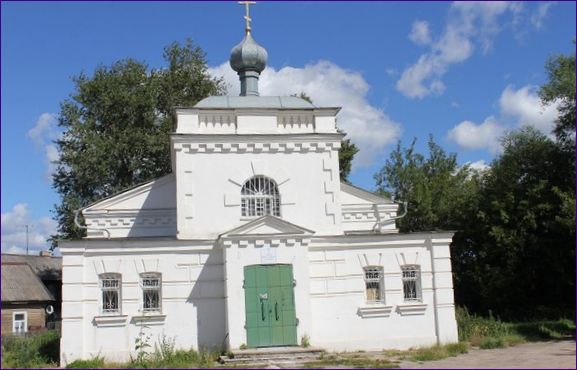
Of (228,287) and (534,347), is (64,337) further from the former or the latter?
(534,347)

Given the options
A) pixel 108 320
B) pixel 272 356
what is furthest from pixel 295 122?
pixel 108 320

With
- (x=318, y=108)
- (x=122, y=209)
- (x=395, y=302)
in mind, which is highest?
(x=318, y=108)

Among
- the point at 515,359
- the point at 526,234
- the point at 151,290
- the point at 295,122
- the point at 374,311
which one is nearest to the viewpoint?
the point at 515,359

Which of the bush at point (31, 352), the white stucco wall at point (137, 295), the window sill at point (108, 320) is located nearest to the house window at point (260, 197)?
the white stucco wall at point (137, 295)

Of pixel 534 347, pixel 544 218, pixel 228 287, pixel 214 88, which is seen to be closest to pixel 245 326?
pixel 228 287

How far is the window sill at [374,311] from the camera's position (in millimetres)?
18297

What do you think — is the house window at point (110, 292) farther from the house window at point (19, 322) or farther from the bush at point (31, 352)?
the house window at point (19, 322)

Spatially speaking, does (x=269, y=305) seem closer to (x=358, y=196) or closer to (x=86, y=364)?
(x=86, y=364)

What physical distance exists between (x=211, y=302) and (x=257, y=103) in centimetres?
658

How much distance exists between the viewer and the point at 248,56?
22.9m

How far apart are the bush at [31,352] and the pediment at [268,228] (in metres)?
5.87

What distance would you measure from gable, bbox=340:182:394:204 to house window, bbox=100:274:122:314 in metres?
8.55

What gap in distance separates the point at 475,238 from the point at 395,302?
41.0 feet

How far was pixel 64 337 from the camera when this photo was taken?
55.1 ft
